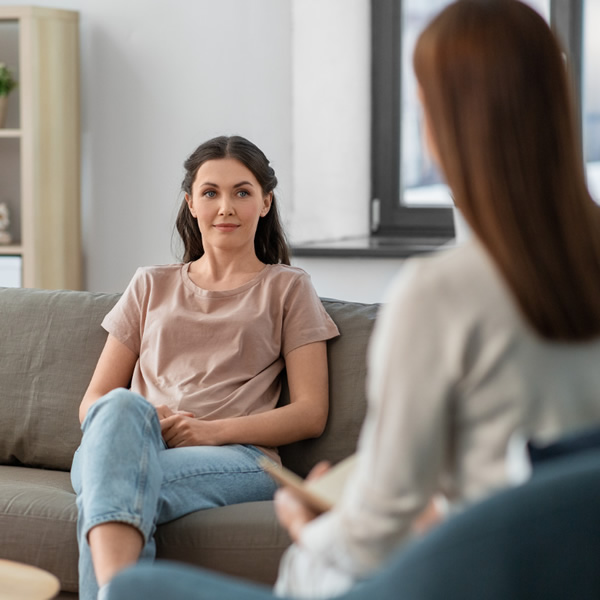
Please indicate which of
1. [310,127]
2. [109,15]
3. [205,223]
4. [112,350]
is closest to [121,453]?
[112,350]

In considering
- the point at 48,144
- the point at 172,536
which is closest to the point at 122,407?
the point at 172,536

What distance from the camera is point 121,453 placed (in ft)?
6.07

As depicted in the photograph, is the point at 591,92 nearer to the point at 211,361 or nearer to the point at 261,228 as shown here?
the point at 261,228

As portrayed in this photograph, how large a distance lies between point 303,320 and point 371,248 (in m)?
1.19

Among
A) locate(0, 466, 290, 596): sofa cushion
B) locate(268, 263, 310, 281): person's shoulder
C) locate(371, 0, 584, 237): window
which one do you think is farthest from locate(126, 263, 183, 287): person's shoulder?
locate(371, 0, 584, 237): window

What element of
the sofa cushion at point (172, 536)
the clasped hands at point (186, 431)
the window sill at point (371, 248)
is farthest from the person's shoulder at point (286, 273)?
the window sill at point (371, 248)

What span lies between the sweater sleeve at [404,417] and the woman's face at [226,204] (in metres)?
1.35

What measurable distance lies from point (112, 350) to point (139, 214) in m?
1.65

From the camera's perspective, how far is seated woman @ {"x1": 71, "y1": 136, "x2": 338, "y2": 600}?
1924mm

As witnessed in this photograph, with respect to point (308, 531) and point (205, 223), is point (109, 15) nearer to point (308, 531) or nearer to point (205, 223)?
point (205, 223)

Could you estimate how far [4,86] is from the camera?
376 cm

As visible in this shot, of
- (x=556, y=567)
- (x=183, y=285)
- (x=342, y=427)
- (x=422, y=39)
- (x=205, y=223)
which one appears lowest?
(x=342, y=427)

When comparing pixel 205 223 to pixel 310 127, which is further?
pixel 310 127

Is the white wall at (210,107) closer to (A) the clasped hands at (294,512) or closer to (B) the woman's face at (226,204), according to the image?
(B) the woman's face at (226,204)
